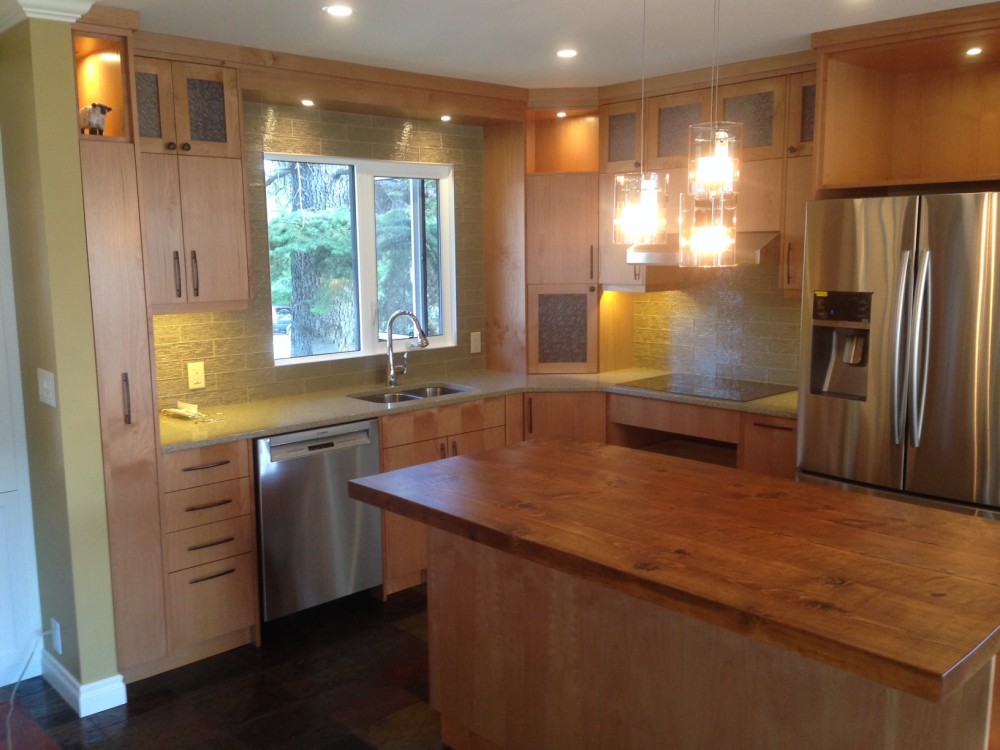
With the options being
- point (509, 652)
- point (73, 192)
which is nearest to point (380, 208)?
point (73, 192)

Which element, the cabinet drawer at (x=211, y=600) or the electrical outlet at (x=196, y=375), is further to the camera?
the electrical outlet at (x=196, y=375)

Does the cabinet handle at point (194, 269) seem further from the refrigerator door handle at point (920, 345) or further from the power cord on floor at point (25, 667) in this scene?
the refrigerator door handle at point (920, 345)

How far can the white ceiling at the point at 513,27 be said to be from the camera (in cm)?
315

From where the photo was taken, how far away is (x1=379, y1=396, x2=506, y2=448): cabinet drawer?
13.2ft

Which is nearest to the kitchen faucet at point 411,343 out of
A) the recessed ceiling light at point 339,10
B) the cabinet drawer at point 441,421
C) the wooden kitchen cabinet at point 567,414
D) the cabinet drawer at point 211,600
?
the cabinet drawer at point 441,421

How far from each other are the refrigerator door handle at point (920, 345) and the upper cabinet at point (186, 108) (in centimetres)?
278

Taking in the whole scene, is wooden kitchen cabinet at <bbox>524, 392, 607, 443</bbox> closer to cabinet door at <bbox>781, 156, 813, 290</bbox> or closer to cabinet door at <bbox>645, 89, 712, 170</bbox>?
cabinet door at <bbox>781, 156, 813, 290</bbox>

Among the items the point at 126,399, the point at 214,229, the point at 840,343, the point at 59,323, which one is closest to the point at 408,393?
the point at 214,229

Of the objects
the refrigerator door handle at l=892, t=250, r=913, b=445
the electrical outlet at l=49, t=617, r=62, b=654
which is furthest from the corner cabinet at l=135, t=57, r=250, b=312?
the refrigerator door handle at l=892, t=250, r=913, b=445

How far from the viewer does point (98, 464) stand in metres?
3.19

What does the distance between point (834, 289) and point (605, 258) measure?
151 cm

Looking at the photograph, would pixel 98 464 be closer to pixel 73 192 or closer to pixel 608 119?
pixel 73 192

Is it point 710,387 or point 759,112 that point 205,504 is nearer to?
point 710,387

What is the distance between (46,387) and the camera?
3.18m
